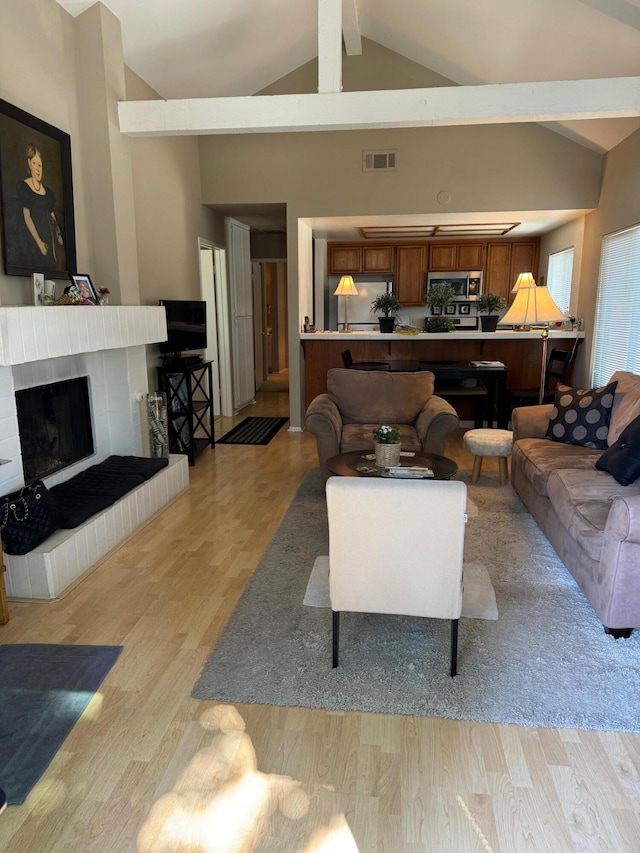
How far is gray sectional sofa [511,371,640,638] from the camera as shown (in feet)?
7.63

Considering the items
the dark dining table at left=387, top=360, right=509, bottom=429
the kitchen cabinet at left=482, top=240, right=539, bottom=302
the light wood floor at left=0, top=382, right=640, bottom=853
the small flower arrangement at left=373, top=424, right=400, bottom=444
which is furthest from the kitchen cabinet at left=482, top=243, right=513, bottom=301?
the light wood floor at left=0, top=382, right=640, bottom=853

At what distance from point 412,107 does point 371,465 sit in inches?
92.3

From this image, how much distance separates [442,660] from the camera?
91.3 inches

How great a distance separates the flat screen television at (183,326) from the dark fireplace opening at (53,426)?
123cm

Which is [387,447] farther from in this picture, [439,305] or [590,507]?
[439,305]

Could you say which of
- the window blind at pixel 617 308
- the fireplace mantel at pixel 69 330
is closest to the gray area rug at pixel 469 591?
the fireplace mantel at pixel 69 330

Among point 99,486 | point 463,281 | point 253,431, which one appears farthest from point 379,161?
point 99,486

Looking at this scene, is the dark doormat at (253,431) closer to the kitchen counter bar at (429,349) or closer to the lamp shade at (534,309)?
the kitchen counter bar at (429,349)

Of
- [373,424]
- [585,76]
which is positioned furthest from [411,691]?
[585,76]

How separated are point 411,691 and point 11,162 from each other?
3.31 metres

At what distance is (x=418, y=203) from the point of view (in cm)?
597

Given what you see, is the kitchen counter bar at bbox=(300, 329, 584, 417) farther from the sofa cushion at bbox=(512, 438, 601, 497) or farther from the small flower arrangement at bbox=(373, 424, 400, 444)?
the small flower arrangement at bbox=(373, 424, 400, 444)

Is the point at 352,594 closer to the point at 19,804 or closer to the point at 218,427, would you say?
the point at 19,804

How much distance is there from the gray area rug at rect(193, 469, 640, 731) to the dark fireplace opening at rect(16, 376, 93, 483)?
1582 mm
